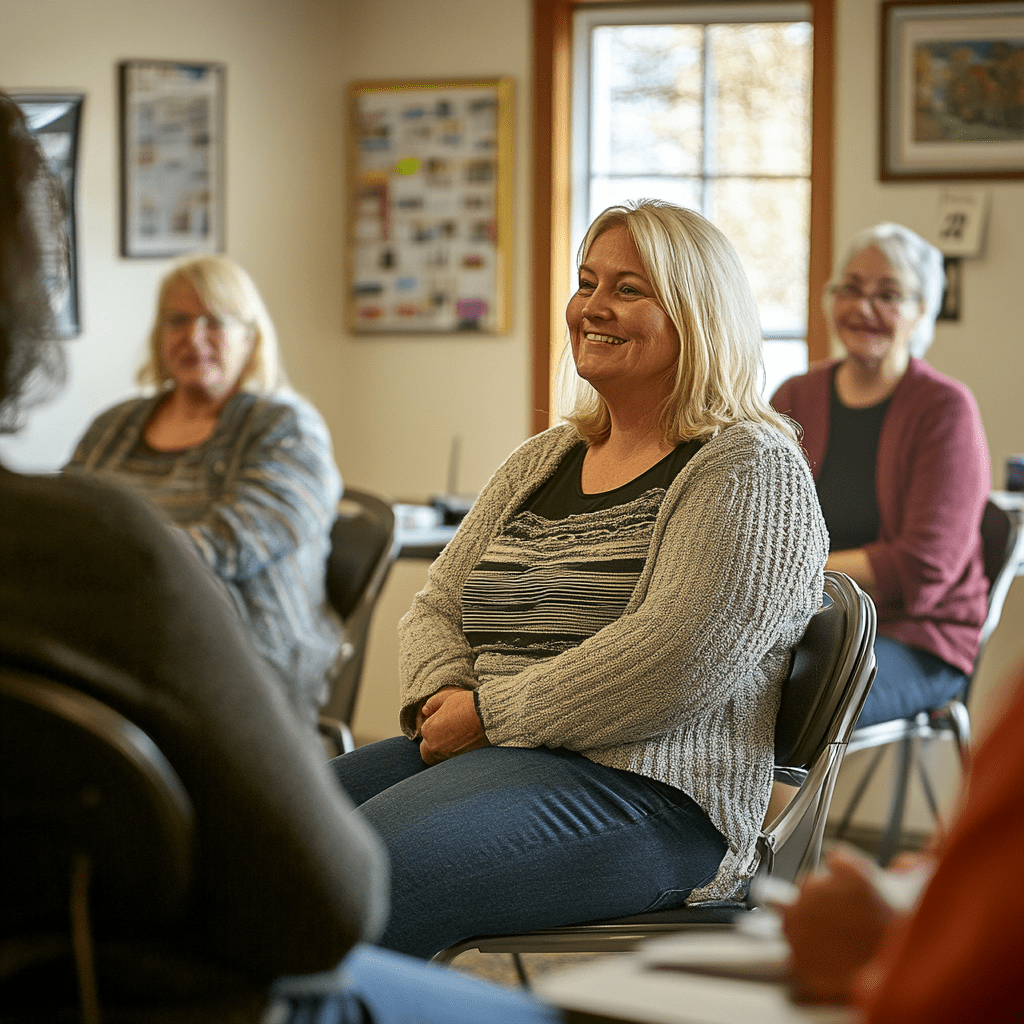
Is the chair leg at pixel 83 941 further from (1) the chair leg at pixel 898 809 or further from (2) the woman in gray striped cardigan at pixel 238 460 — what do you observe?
(1) the chair leg at pixel 898 809

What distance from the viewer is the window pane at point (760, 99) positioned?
4043 millimetres

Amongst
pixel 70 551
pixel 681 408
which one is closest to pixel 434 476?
pixel 681 408

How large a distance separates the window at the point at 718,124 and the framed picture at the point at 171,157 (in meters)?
1.16

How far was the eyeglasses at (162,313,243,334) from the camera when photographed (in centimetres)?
295

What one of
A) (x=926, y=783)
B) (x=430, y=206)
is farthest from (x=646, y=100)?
(x=926, y=783)

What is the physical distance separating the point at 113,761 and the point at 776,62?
3819mm

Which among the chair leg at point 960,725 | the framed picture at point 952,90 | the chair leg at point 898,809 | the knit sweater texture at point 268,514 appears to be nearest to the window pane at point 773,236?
the framed picture at point 952,90

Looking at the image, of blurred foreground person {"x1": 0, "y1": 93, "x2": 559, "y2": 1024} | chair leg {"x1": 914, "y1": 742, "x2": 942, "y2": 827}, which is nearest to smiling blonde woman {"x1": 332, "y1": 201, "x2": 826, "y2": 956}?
blurred foreground person {"x1": 0, "y1": 93, "x2": 559, "y2": 1024}

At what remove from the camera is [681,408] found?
169 centimetres

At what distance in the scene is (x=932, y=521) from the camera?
2670 millimetres

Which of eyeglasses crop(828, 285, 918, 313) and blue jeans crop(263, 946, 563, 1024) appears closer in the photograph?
blue jeans crop(263, 946, 563, 1024)

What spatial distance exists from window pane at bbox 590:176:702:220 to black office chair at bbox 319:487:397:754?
1842 mm

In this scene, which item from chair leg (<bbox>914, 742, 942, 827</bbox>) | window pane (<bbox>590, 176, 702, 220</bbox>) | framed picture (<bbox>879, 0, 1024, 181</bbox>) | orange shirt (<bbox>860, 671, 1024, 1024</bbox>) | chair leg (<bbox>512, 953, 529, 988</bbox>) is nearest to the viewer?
orange shirt (<bbox>860, 671, 1024, 1024</bbox>)

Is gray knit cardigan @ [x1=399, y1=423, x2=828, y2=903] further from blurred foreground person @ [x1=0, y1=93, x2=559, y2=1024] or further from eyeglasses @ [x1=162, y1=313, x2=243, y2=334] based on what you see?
eyeglasses @ [x1=162, y1=313, x2=243, y2=334]
